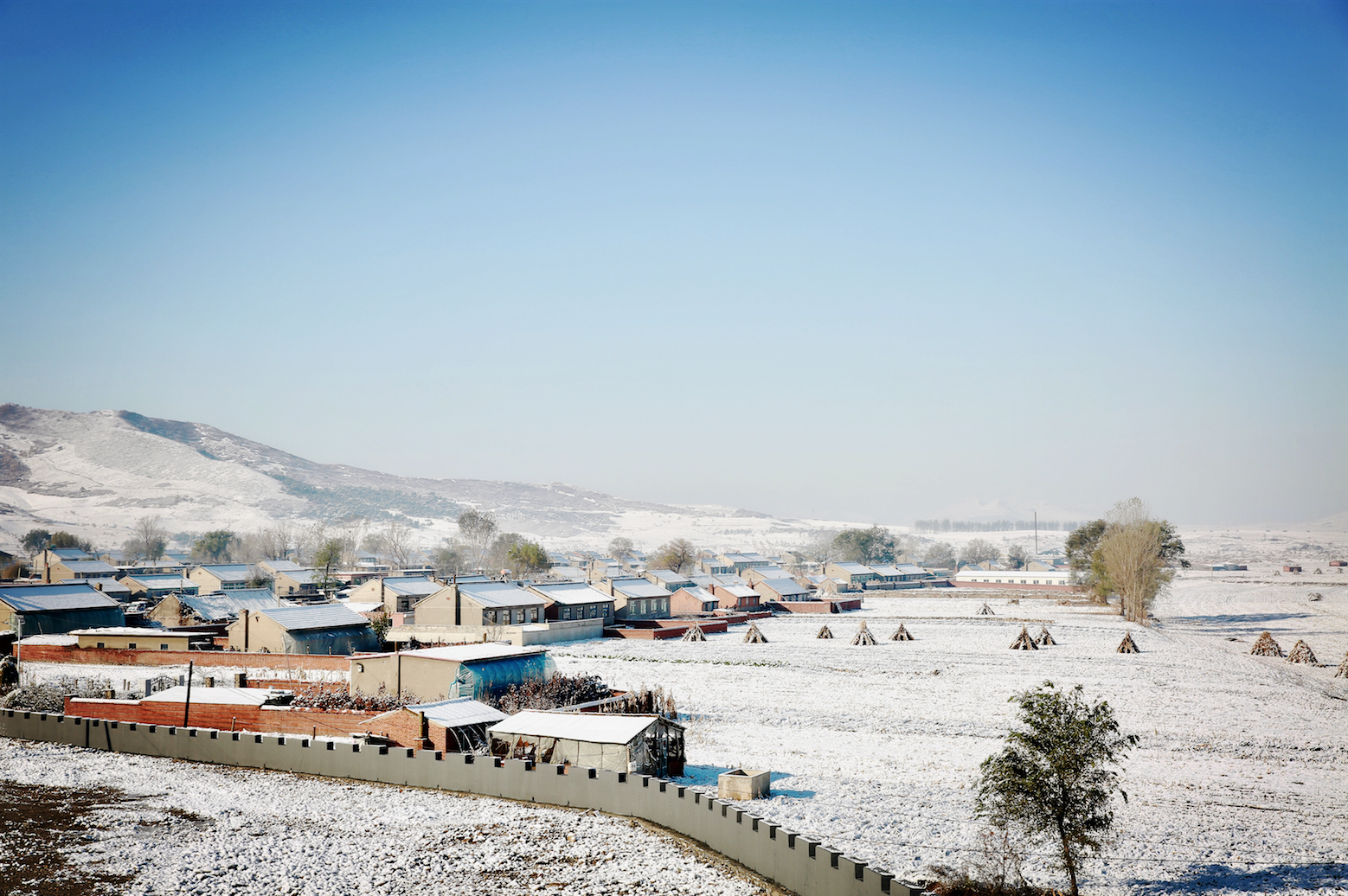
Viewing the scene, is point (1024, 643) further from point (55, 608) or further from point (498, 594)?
point (55, 608)

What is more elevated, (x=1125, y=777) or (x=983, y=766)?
(x=983, y=766)

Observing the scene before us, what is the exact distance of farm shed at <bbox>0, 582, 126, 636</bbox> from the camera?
52.7 metres

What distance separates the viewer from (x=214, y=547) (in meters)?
160

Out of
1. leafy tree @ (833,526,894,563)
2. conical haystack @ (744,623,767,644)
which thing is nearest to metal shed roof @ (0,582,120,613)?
conical haystack @ (744,623,767,644)

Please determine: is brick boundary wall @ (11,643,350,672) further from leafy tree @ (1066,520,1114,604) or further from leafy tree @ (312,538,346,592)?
leafy tree @ (1066,520,1114,604)

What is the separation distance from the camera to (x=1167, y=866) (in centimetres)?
1767

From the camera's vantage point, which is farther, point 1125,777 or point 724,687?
point 724,687

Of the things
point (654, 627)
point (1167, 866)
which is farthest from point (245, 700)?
point (654, 627)

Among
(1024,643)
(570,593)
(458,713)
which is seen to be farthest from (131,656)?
(1024,643)

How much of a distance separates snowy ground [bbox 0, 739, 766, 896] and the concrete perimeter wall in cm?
44

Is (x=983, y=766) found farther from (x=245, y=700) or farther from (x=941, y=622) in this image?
(x=941, y=622)

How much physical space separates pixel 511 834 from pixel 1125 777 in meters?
16.2

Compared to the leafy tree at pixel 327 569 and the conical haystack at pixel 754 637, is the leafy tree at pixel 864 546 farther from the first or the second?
the conical haystack at pixel 754 637

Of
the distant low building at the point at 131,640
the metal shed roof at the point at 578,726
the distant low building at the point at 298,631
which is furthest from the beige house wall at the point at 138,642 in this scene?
the metal shed roof at the point at 578,726
